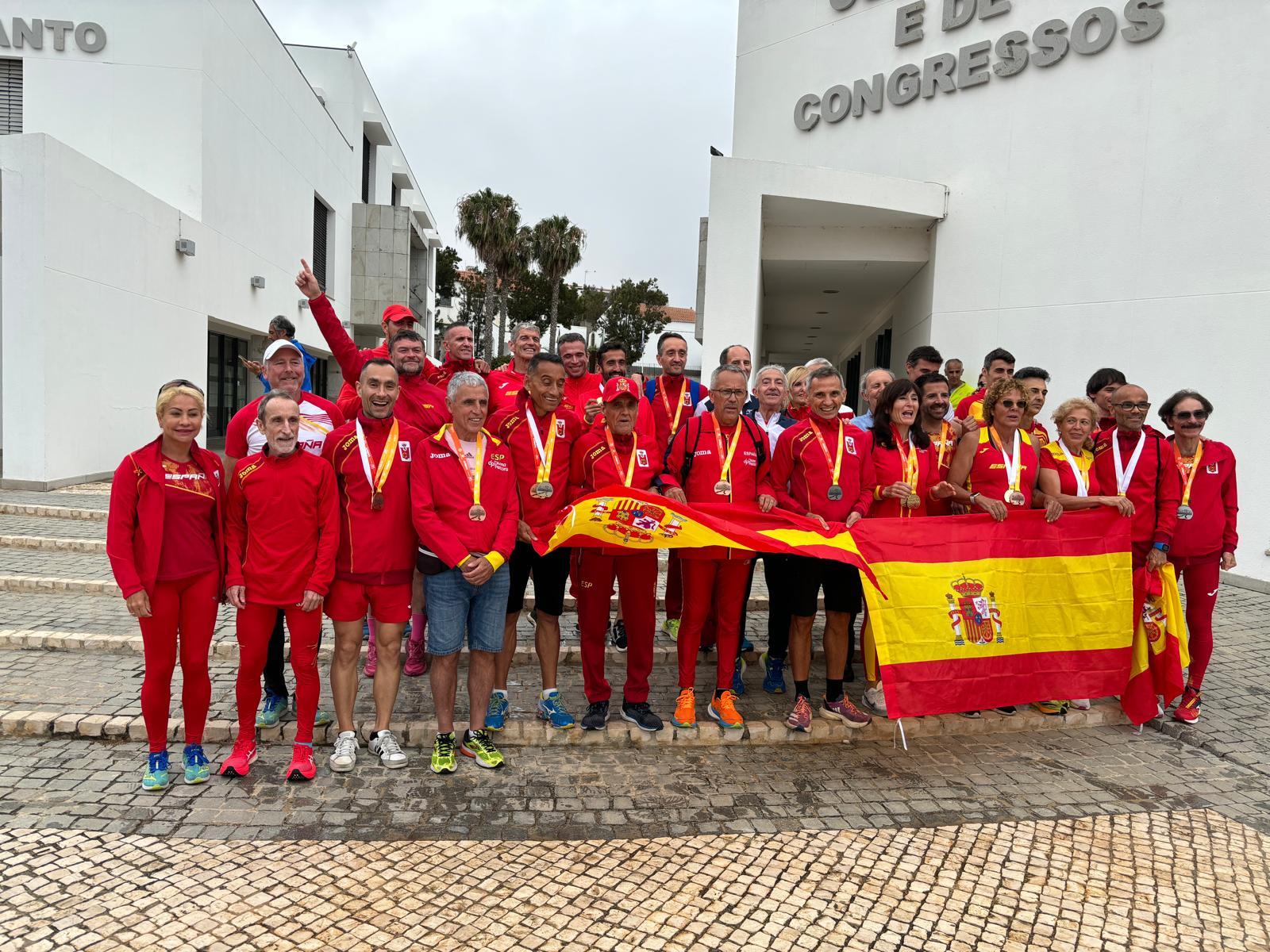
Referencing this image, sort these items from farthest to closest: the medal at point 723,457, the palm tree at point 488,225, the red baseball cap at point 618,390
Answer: the palm tree at point 488,225, the medal at point 723,457, the red baseball cap at point 618,390

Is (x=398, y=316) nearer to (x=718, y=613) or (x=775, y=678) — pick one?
(x=718, y=613)

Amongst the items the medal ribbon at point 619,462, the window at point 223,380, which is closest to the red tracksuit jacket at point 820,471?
the medal ribbon at point 619,462

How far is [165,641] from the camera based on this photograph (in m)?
3.93

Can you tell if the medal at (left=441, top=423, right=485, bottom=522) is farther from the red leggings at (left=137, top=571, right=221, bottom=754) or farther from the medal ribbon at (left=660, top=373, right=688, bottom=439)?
the medal ribbon at (left=660, top=373, right=688, bottom=439)

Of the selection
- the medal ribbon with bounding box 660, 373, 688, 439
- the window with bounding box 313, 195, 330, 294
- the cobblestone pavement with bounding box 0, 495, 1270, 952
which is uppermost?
the window with bounding box 313, 195, 330, 294

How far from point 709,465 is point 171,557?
300 cm

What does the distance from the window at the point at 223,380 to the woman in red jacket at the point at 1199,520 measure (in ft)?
62.2

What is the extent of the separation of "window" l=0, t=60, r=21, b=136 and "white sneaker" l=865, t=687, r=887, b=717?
2019 centimetres

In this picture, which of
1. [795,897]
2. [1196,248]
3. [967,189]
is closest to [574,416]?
[795,897]

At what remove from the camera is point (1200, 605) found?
17.8ft

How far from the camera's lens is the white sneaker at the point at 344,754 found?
4.18 metres

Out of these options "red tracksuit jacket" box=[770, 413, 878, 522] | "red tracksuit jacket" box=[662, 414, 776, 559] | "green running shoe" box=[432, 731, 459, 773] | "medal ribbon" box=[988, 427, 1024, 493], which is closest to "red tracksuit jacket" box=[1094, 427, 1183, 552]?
"medal ribbon" box=[988, 427, 1024, 493]

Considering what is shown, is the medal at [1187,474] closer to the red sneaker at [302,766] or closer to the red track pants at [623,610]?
the red track pants at [623,610]

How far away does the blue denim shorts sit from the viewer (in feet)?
13.9
